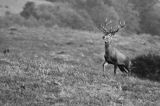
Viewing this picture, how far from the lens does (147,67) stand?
23281mm

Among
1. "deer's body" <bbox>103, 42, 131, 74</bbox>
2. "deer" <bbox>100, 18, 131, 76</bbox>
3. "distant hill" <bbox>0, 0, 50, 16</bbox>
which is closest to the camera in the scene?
"deer" <bbox>100, 18, 131, 76</bbox>

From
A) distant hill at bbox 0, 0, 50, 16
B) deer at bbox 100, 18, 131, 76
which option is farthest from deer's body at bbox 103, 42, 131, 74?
distant hill at bbox 0, 0, 50, 16

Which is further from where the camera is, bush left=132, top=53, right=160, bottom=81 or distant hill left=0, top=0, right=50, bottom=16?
distant hill left=0, top=0, right=50, bottom=16

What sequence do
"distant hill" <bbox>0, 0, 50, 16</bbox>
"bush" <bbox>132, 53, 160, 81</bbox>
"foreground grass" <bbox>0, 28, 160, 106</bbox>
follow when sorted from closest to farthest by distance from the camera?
"foreground grass" <bbox>0, 28, 160, 106</bbox> → "bush" <bbox>132, 53, 160, 81</bbox> → "distant hill" <bbox>0, 0, 50, 16</bbox>

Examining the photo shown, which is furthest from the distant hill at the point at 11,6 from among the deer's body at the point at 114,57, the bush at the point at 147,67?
the deer's body at the point at 114,57

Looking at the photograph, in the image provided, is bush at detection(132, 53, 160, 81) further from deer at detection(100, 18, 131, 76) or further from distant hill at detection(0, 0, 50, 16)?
distant hill at detection(0, 0, 50, 16)

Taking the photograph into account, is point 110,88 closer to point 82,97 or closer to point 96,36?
point 82,97

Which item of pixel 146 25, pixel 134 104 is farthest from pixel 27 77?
pixel 146 25

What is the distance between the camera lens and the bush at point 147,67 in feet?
75.3

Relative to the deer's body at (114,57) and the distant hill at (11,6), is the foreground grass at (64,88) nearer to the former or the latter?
the deer's body at (114,57)

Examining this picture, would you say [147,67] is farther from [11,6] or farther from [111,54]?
[11,6]

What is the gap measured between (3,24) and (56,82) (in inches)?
1966

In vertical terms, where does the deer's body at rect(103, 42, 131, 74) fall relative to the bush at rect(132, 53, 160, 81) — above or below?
above

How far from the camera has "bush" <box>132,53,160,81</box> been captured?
22953mm
